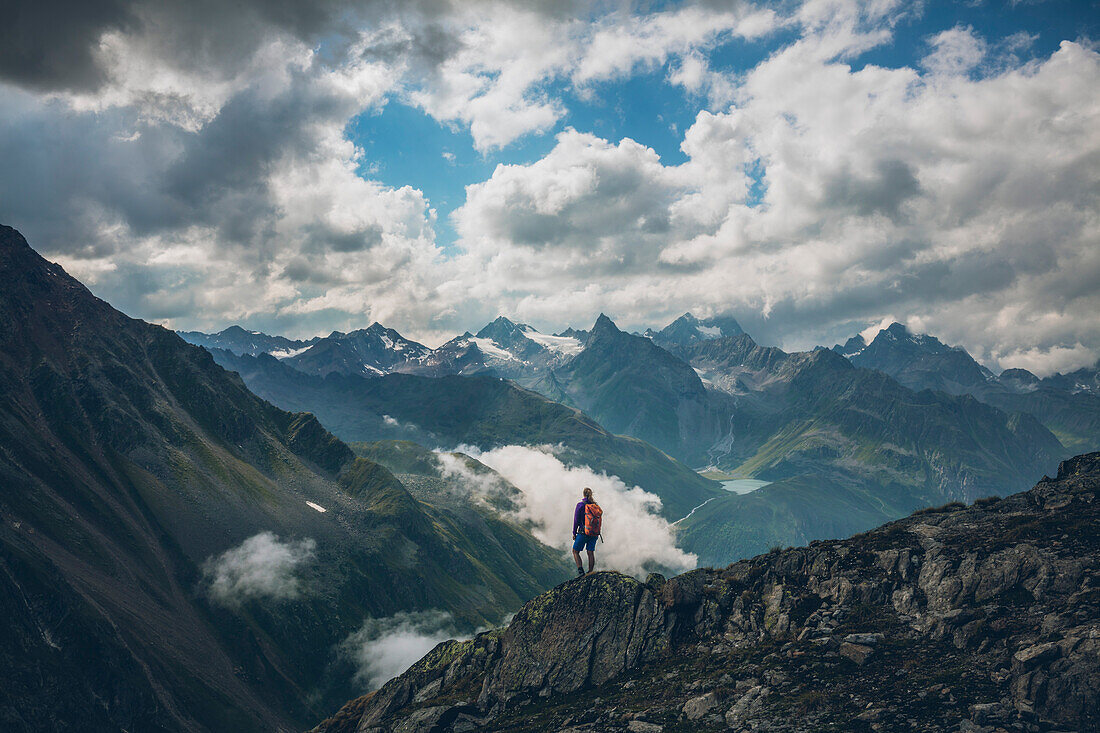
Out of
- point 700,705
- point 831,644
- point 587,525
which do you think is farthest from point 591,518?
point 831,644

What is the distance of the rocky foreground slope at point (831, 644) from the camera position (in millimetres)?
30375

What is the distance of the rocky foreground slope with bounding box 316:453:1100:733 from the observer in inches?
1196

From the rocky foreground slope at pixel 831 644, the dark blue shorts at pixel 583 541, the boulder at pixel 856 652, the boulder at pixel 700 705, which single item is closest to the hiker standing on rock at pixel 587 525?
the dark blue shorts at pixel 583 541

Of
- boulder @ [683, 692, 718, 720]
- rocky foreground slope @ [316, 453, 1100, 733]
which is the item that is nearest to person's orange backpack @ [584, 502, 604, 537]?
rocky foreground slope @ [316, 453, 1100, 733]

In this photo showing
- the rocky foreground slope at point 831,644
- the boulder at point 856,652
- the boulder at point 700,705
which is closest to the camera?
the rocky foreground slope at point 831,644

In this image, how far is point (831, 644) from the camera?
37.5m

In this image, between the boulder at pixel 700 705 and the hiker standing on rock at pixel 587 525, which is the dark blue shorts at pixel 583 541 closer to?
the hiker standing on rock at pixel 587 525

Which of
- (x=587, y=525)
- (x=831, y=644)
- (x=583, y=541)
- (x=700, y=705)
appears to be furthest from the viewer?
(x=583, y=541)

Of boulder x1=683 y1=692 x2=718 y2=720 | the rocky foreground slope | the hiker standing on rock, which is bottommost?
boulder x1=683 y1=692 x2=718 y2=720

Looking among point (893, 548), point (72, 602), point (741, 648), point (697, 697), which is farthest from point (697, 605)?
point (72, 602)

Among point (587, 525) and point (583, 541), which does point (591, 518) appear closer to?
point (587, 525)

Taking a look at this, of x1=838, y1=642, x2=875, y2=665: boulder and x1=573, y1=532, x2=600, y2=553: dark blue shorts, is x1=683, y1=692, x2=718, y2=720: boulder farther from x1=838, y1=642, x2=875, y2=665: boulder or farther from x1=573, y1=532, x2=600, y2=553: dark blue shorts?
x1=573, y1=532, x2=600, y2=553: dark blue shorts

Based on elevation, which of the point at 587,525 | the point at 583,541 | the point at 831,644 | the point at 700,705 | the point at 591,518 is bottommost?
the point at 700,705

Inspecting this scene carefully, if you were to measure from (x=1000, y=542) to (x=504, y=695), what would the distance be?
38.0 m
